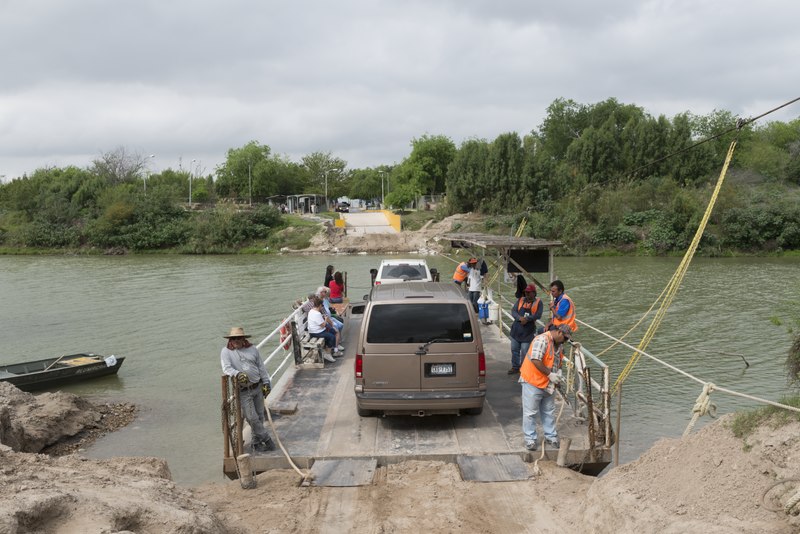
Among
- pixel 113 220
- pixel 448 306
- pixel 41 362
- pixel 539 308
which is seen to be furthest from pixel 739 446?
pixel 113 220

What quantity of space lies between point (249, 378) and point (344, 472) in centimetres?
164

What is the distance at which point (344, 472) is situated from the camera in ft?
25.0

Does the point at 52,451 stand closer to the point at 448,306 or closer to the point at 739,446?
the point at 448,306

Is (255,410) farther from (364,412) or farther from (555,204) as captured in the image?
(555,204)

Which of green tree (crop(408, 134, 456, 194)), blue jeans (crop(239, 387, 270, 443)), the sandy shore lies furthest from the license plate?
green tree (crop(408, 134, 456, 194))

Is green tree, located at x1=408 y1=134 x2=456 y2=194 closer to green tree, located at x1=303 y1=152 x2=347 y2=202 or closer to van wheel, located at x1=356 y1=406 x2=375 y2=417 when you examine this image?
green tree, located at x1=303 y1=152 x2=347 y2=202

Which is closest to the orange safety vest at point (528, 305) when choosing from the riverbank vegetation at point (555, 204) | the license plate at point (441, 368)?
the license plate at point (441, 368)

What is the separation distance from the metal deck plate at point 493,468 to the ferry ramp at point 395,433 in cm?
5

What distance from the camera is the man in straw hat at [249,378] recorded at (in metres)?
8.01

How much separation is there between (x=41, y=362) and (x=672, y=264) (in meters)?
40.5

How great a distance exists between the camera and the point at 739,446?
19.2ft

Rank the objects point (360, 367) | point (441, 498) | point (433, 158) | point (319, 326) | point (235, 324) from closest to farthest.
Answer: point (441, 498), point (360, 367), point (319, 326), point (235, 324), point (433, 158)

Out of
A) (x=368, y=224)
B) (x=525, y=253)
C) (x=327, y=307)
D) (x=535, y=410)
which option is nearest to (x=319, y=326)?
(x=327, y=307)

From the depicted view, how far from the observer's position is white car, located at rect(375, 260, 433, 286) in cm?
1738
